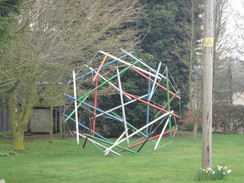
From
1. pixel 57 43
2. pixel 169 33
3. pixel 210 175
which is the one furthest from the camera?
pixel 169 33

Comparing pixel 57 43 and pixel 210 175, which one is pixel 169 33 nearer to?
pixel 57 43

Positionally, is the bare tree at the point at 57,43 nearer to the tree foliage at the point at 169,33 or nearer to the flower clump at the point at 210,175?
the tree foliage at the point at 169,33

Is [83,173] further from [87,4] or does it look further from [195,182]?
[87,4]

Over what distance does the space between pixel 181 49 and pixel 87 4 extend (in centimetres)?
1045

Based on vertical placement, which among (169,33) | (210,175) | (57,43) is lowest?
(210,175)

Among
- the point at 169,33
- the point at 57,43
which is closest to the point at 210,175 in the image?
the point at 57,43

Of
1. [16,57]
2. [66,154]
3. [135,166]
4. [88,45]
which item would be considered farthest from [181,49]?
[135,166]

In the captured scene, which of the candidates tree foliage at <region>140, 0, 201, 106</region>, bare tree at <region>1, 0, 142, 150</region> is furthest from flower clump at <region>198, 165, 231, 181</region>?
tree foliage at <region>140, 0, 201, 106</region>

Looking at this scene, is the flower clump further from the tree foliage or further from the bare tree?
the tree foliage

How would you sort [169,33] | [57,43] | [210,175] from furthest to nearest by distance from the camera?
[169,33], [57,43], [210,175]

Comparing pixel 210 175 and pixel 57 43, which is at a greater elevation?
pixel 57 43

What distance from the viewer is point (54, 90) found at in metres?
19.6

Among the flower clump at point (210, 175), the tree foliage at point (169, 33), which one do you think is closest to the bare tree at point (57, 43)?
the tree foliage at point (169, 33)

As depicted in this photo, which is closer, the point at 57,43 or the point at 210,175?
the point at 210,175
